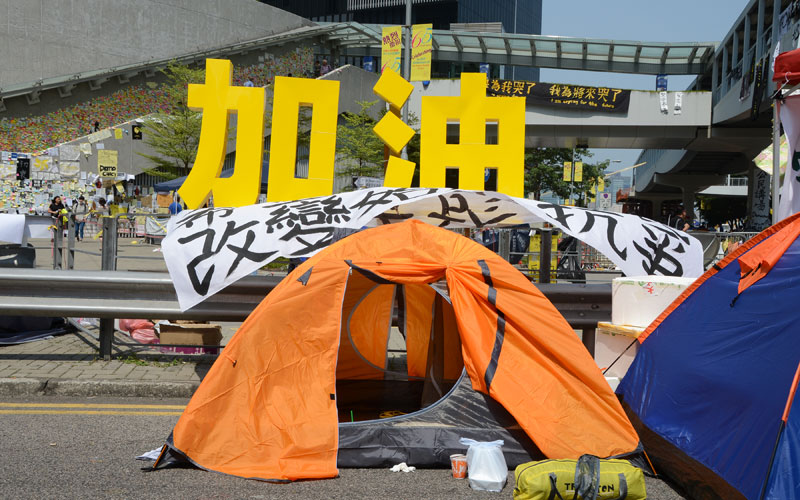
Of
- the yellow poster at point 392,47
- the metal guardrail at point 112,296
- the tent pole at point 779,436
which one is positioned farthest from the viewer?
the yellow poster at point 392,47

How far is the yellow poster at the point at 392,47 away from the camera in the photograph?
72.5 feet

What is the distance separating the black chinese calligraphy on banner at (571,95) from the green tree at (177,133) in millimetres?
13444

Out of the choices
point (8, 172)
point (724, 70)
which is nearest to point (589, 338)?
point (8, 172)

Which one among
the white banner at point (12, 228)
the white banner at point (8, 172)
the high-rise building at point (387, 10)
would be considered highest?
the high-rise building at point (387, 10)

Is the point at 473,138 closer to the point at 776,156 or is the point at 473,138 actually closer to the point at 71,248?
the point at 776,156

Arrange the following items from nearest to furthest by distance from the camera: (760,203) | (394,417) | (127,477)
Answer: (127,477) < (394,417) < (760,203)

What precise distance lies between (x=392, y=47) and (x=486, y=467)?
760 inches

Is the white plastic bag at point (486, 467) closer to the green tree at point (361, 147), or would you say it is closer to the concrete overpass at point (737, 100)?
the concrete overpass at point (737, 100)

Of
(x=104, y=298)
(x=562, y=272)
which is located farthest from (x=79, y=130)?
(x=104, y=298)

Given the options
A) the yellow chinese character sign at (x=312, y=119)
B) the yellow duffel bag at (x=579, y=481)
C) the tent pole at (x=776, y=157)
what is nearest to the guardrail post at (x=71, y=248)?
the yellow chinese character sign at (x=312, y=119)

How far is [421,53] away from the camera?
21.8 meters

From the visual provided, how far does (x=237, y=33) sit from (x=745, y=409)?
1646 inches

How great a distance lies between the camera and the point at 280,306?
5.06 meters

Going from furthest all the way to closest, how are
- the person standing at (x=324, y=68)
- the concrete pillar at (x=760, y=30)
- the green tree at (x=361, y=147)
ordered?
the person standing at (x=324, y=68), the green tree at (x=361, y=147), the concrete pillar at (x=760, y=30)
